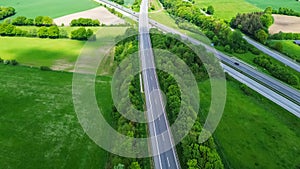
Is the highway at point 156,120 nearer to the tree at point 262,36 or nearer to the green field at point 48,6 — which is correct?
the tree at point 262,36

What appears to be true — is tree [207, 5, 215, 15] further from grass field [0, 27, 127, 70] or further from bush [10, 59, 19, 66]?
bush [10, 59, 19, 66]

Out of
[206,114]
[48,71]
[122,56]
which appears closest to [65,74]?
[48,71]

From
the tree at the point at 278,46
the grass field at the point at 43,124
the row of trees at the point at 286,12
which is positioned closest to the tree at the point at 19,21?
the grass field at the point at 43,124

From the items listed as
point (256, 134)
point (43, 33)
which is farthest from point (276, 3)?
point (256, 134)

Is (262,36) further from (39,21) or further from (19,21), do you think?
(19,21)

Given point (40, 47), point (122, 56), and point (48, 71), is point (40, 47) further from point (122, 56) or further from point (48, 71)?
point (122, 56)
